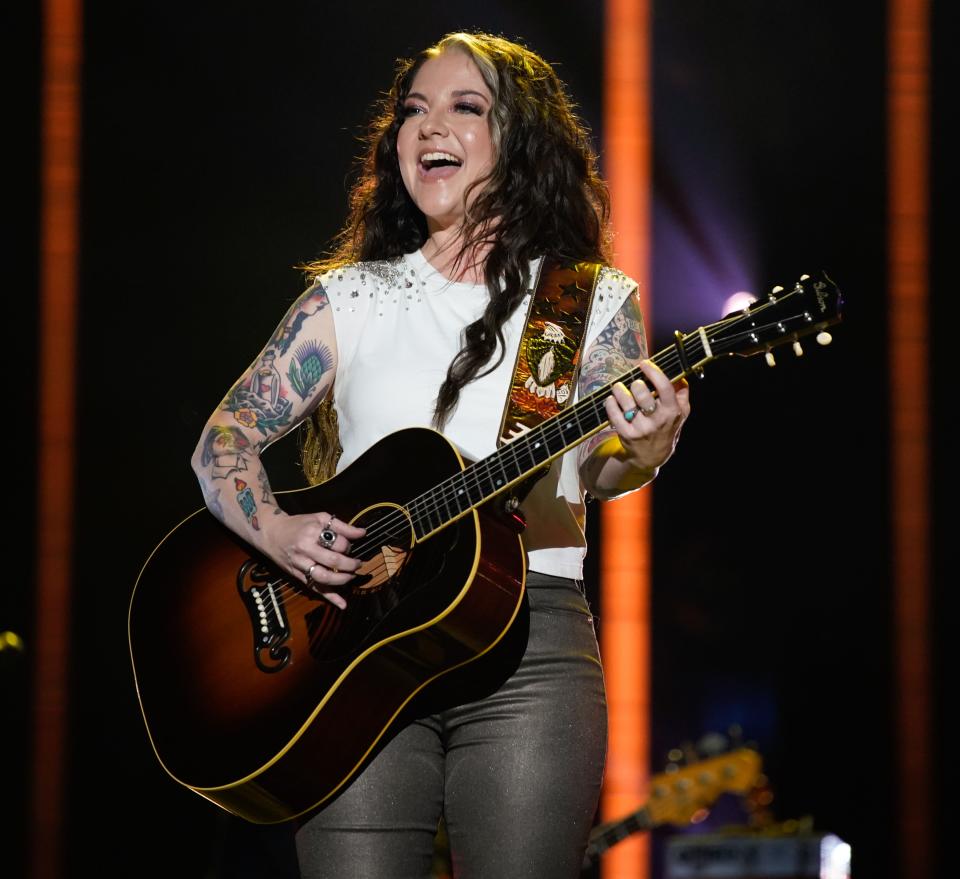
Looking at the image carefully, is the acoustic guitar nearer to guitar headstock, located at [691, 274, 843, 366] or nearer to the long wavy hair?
guitar headstock, located at [691, 274, 843, 366]

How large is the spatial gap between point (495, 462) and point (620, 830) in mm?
2666

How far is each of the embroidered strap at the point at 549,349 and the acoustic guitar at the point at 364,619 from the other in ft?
0.28

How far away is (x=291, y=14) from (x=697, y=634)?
3091 mm

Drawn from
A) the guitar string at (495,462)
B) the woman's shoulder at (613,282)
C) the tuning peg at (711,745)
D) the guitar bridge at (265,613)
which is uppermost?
the woman's shoulder at (613,282)

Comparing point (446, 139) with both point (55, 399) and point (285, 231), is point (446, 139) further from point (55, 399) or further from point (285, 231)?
point (55, 399)

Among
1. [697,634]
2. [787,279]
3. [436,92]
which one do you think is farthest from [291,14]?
[697,634]

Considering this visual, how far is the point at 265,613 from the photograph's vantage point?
82.7 inches

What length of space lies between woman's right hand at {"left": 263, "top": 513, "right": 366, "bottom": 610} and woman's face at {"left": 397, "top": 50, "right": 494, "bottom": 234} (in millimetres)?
703

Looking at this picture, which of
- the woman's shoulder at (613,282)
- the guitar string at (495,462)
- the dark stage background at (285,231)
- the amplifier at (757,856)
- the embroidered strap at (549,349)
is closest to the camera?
the guitar string at (495,462)

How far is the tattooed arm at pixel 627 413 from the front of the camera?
193 centimetres

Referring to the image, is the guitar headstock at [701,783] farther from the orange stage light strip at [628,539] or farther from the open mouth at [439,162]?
the open mouth at [439,162]

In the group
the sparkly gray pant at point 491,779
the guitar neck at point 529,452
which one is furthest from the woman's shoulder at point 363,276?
the sparkly gray pant at point 491,779

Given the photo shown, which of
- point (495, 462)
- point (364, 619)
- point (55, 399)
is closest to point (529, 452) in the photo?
point (495, 462)

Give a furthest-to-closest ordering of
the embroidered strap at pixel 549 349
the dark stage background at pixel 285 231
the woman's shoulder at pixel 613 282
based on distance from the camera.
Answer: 1. the dark stage background at pixel 285 231
2. the woman's shoulder at pixel 613 282
3. the embroidered strap at pixel 549 349
